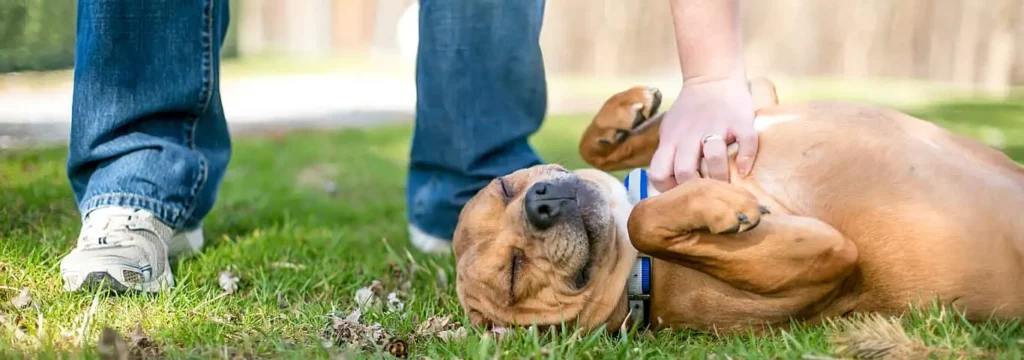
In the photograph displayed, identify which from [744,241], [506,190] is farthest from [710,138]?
[506,190]

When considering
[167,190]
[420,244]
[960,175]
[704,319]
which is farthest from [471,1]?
[960,175]

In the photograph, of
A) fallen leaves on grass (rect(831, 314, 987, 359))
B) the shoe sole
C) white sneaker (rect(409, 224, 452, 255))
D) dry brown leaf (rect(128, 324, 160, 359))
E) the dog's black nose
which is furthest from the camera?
white sneaker (rect(409, 224, 452, 255))

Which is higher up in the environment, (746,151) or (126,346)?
(746,151)

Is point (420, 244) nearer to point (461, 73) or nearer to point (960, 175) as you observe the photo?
point (461, 73)

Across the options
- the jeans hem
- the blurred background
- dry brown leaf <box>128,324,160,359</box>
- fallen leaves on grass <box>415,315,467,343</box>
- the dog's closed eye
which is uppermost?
the dog's closed eye

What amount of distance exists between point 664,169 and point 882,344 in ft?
2.90

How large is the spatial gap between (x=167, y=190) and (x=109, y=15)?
60 centimetres

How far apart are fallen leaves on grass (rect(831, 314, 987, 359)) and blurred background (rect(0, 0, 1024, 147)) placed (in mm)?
7025

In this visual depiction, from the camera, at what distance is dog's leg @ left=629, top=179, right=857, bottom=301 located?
219cm

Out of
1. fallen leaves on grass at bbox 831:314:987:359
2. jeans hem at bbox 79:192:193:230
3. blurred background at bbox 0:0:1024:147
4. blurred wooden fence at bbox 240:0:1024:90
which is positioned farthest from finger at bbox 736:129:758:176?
blurred wooden fence at bbox 240:0:1024:90

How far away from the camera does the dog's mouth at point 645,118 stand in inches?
120

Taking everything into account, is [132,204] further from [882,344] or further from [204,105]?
[882,344]

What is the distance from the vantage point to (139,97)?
9.82ft

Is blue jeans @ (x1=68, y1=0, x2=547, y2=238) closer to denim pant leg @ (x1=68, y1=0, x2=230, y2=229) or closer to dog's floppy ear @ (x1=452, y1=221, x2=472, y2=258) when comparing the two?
denim pant leg @ (x1=68, y1=0, x2=230, y2=229)
